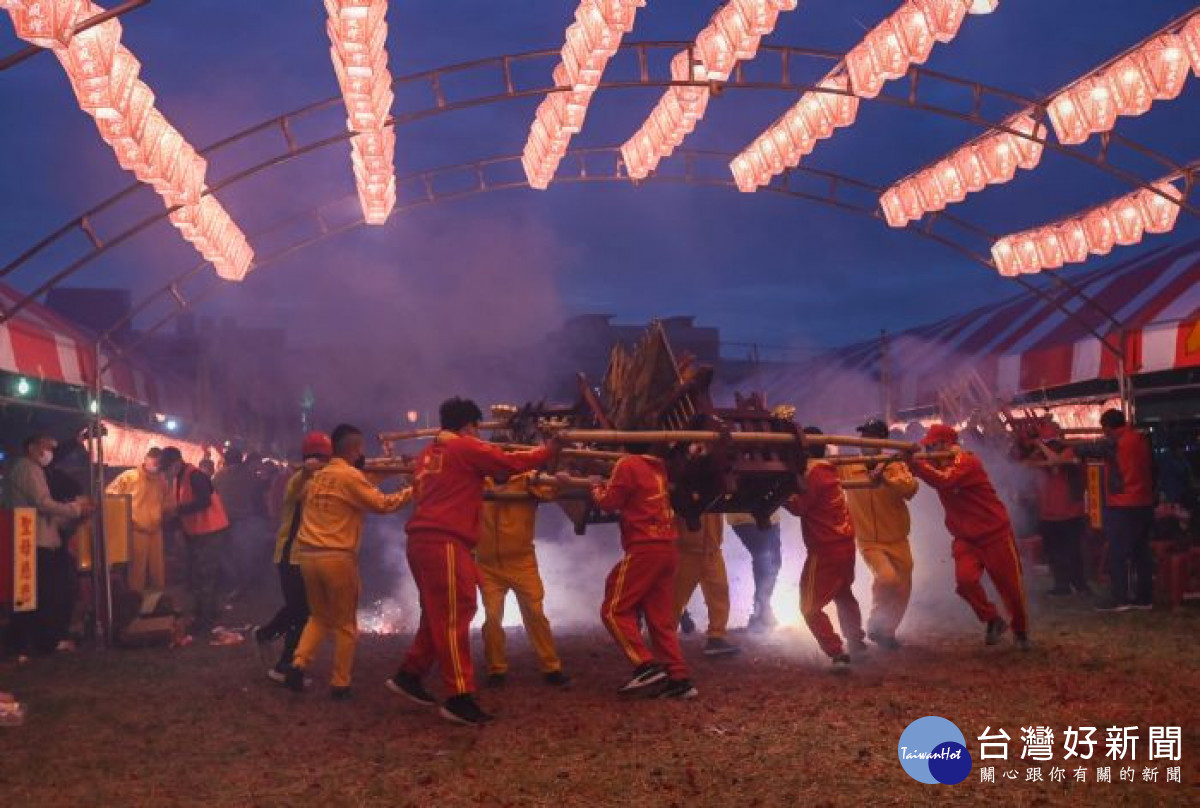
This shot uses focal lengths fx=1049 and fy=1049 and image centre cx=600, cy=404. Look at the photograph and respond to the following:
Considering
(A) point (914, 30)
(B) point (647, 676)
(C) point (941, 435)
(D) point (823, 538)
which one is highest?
(A) point (914, 30)

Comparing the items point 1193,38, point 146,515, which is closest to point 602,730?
point 146,515

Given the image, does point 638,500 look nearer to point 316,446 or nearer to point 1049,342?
point 316,446

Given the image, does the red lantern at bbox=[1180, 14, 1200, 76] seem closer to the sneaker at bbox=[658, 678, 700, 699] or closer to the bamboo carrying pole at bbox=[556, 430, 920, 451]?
the bamboo carrying pole at bbox=[556, 430, 920, 451]

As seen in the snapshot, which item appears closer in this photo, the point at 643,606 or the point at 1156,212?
the point at 643,606

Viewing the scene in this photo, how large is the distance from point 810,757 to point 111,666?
691cm

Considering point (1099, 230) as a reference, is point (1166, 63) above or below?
above

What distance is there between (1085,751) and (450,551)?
3958mm

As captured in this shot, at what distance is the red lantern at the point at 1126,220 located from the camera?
45.4 ft

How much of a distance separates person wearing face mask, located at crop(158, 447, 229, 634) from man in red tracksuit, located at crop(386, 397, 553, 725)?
224 inches

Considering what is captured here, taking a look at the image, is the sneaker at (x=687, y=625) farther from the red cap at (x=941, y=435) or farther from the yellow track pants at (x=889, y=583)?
the red cap at (x=941, y=435)

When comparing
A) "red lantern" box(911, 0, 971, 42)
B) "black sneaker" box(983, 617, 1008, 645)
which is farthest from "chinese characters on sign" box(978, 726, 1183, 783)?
"red lantern" box(911, 0, 971, 42)

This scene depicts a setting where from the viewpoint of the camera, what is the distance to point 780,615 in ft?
38.8

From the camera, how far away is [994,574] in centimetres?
866

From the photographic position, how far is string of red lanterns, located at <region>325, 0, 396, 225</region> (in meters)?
9.25
